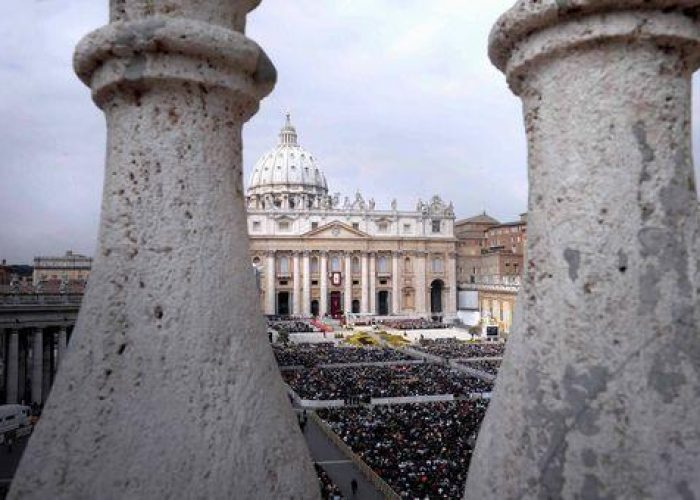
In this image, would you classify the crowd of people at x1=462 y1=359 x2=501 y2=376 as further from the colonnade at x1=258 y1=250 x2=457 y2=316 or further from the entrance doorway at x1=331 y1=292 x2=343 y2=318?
the entrance doorway at x1=331 y1=292 x2=343 y2=318

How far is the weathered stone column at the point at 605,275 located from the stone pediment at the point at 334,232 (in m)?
53.7

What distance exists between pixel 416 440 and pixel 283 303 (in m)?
43.2

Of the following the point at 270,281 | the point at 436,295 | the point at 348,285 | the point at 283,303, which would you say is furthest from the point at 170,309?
the point at 436,295

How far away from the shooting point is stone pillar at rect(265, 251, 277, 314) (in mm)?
53812

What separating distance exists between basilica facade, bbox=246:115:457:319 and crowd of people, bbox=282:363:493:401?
31369 mm

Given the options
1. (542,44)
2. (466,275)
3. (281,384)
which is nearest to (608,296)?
(542,44)

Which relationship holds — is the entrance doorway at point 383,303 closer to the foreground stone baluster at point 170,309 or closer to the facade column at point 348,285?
the facade column at point 348,285

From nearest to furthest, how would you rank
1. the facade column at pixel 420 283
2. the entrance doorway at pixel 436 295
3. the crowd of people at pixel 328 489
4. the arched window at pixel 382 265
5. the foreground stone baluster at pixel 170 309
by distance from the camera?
the foreground stone baluster at pixel 170 309 → the crowd of people at pixel 328 489 → the facade column at pixel 420 283 → the arched window at pixel 382 265 → the entrance doorway at pixel 436 295

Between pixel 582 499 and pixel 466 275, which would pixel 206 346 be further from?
pixel 466 275

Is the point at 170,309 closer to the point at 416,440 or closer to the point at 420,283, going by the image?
the point at 416,440

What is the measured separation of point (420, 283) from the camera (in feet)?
188

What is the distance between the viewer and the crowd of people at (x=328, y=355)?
25.4 m

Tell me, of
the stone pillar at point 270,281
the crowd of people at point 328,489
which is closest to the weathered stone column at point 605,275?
the crowd of people at point 328,489

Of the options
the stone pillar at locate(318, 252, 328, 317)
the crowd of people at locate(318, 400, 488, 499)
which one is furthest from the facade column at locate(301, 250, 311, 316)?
the crowd of people at locate(318, 400, 488, 499)
